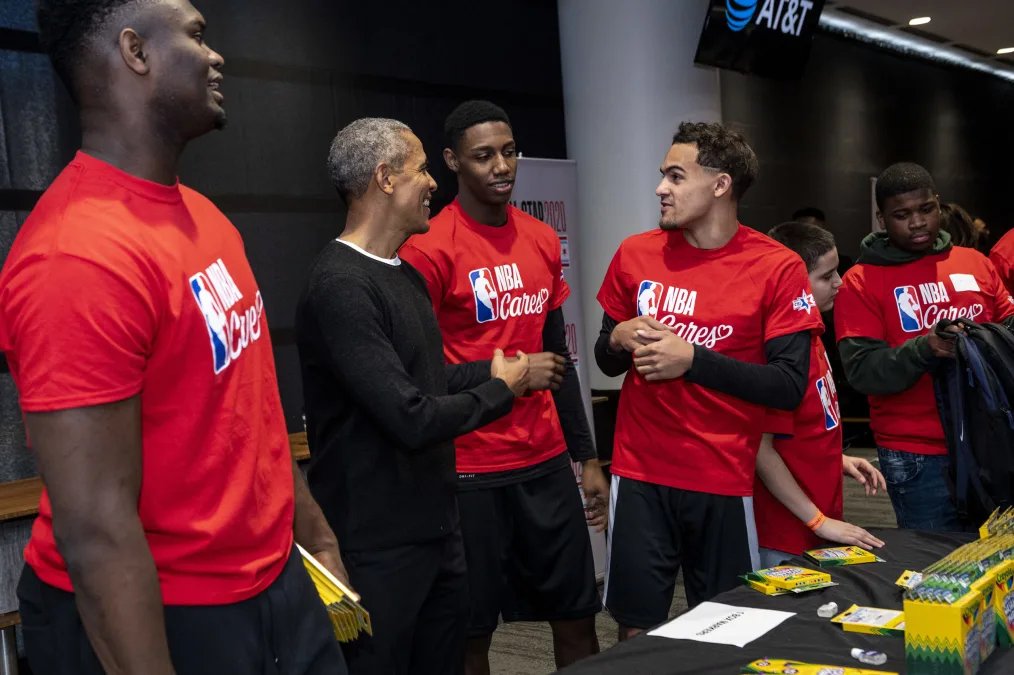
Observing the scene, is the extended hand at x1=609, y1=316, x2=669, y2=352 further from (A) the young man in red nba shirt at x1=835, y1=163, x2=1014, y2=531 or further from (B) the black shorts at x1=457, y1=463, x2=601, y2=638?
(A) the young man in red nba shirt at x1=835, y1=163, x2=1014, y2=531

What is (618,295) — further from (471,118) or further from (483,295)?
(471,118)

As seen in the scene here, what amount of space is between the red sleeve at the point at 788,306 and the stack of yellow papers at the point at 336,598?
4.01 ft

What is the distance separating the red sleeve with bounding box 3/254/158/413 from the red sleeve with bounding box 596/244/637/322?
4.99 feet

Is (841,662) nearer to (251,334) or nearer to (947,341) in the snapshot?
(251,334)

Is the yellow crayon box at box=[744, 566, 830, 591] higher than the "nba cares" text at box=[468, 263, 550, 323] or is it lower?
lower

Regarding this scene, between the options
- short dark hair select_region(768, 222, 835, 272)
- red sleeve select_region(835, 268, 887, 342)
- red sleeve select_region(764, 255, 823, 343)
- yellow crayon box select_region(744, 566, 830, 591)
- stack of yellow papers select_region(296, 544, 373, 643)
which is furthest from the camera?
red sleeve select_region(835, 268, 887, 342)

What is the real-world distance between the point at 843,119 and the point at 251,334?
7570mm

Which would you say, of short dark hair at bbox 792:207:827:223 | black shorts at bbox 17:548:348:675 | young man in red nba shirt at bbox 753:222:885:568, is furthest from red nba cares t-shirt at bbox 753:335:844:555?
short dark hair at bbox 792:207:827:223

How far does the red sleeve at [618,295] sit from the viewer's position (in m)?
2.40

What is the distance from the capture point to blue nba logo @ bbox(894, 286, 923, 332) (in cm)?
286

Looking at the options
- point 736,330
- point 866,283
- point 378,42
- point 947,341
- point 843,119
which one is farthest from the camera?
point 843,119

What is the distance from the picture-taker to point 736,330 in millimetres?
2252

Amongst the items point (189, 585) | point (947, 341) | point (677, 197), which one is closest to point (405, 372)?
point (189, 585)

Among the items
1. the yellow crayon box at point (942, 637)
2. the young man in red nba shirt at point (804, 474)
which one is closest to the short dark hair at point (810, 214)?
the young man in red nba shirt at point (804, 474)
